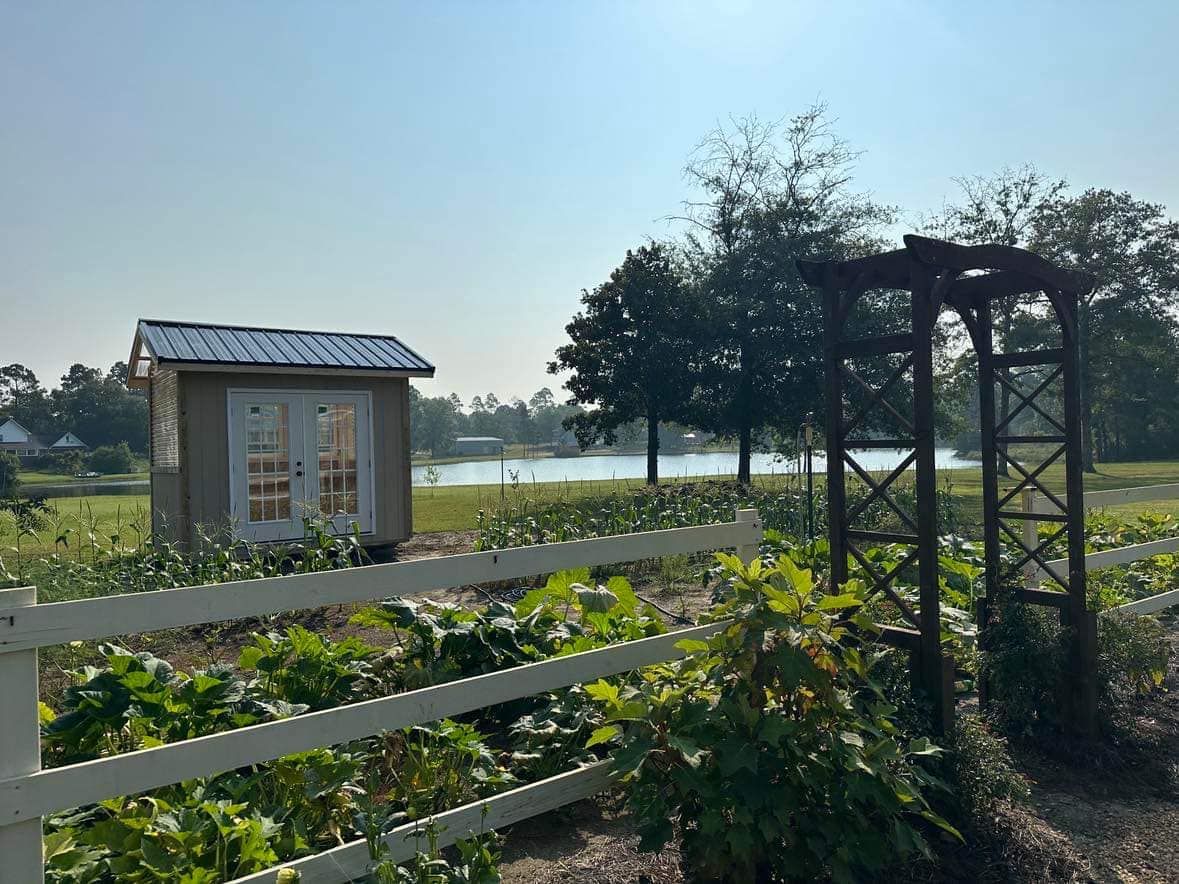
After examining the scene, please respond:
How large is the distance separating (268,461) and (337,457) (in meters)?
0.86

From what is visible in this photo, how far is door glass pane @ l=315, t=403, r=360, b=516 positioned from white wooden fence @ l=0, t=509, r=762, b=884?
8018 mm

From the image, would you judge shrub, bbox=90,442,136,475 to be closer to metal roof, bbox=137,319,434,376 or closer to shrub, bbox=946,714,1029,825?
metal roof, bbox=137,319,434,376

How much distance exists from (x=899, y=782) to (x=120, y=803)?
2474 millimetres

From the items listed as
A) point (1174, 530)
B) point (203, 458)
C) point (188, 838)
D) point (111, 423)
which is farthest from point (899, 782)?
point (111, 423)

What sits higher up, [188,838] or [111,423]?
[111,423]

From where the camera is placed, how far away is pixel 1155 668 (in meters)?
4.36

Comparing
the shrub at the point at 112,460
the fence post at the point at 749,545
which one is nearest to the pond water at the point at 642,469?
the fence post at the point at 749,545

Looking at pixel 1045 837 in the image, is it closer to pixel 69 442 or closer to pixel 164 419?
pixel 164 419

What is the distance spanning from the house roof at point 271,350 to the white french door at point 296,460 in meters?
0.46

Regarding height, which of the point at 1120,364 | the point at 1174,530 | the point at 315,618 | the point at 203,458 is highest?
the point at 1120,364

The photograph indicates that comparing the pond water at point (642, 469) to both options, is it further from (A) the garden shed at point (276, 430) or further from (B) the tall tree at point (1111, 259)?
(B) the tall tree at point (1111, 259)

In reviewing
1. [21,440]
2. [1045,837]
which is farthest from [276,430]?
[21,440]

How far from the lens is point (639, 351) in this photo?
21.3 m

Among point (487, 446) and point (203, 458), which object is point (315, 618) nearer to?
point (203, 458)
